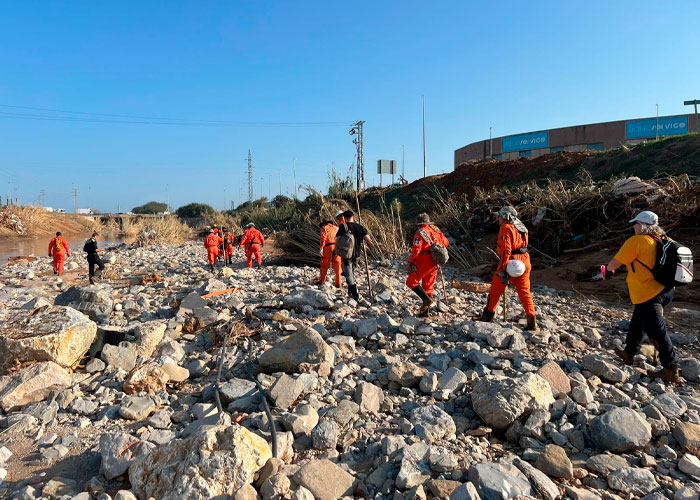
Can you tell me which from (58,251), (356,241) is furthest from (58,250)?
(356,241)

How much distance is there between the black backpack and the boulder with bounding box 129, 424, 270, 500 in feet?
11.9

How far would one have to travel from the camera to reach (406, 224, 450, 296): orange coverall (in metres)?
5.60

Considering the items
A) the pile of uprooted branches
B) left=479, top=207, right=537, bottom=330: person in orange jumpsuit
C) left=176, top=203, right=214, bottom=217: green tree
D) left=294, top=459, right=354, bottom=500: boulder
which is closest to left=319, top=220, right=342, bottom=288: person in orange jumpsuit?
left=479, top=207, right=537, bottom=330: person in orange jumpsuit

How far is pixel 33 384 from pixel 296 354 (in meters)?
2.21

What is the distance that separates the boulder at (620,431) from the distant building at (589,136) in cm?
2851

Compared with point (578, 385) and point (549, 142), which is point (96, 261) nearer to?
point (578, 385)

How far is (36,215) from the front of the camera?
30719 millimetres

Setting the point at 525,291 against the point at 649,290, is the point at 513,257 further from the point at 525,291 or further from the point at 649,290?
the point at 649,290

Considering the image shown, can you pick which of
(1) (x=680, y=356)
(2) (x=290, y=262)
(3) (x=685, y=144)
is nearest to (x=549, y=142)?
(3) (x=685, y=144)

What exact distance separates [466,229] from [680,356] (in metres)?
8.72

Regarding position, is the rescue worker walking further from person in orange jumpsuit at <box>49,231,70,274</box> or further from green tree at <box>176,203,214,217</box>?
green tree at <box>176,203,214,217</box>

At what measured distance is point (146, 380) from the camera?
A: 3.69m

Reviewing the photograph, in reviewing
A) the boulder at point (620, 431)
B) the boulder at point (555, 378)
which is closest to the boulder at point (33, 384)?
the boulder at point (555, 378)

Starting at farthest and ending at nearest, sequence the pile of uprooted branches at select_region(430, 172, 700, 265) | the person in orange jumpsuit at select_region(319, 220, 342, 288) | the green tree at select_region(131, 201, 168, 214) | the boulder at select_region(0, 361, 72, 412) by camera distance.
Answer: the green tree at select_region(131, 201, 168, 214) → the pile of uprooted branches at select_region(430, 172, 700, 265) → the person in orange jumpsuit at select_region(319, 220, 342, 288) → the boulder at select_region(0, 361, 72, 412)
